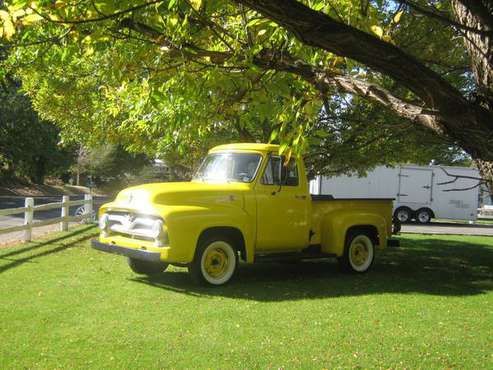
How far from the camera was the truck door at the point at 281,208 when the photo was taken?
917 cm

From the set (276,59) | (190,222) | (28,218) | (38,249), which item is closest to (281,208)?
(190,222)

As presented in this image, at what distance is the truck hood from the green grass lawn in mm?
1292

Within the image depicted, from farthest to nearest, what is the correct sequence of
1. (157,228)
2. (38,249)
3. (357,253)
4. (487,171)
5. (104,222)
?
1. (38,249)
2. (357,253)
3. (104,222)
4. (157,228)
5. (487,171)

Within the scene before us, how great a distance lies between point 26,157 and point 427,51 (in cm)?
3876

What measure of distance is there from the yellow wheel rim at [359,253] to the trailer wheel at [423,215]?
20071 millimetres

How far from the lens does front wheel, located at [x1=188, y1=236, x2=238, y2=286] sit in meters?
8.40

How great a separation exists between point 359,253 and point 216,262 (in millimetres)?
3298

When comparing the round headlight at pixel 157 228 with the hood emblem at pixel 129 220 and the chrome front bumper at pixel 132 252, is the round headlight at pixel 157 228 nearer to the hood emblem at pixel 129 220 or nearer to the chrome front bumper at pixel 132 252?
the chrome front bumper at pixel 132 252

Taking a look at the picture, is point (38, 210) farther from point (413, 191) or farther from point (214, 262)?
point (413, 191)

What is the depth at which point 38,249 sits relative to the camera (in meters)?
12.1

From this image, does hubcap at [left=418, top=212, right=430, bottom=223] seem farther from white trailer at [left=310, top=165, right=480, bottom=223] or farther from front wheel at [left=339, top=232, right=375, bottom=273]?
front wheel at [left=339, top=232, right=375, bottom=273]

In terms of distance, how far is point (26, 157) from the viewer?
44031 millimetres

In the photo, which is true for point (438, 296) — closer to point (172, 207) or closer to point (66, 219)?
point (172, 207)

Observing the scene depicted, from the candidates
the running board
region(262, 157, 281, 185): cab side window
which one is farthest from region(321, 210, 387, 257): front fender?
region(262, 157, 281, 185): cab side window
